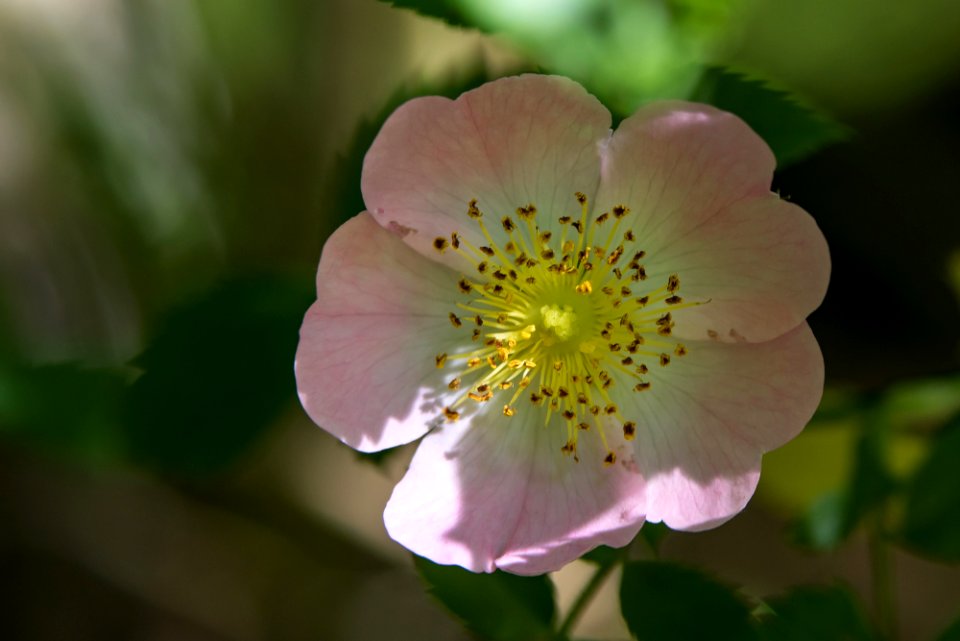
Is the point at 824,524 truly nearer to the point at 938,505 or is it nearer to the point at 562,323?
the point at 938,505

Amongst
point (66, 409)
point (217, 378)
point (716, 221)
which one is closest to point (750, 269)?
point (716, 221)

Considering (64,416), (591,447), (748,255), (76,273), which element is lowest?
(76,273)

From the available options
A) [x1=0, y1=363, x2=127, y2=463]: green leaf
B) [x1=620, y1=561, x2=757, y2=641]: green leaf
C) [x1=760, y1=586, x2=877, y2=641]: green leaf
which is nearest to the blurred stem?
[x1=760, y1=586, x2=877, y2=641]: green leaf

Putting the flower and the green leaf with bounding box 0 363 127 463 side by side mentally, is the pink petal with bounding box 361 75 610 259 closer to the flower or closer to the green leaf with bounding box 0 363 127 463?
the flower

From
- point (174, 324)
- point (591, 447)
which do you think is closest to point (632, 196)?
point (591, 447)

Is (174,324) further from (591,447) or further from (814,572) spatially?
(814,572)

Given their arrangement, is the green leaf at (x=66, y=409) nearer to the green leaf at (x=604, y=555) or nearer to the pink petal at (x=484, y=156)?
the pink petal at (x=484, y=156)
